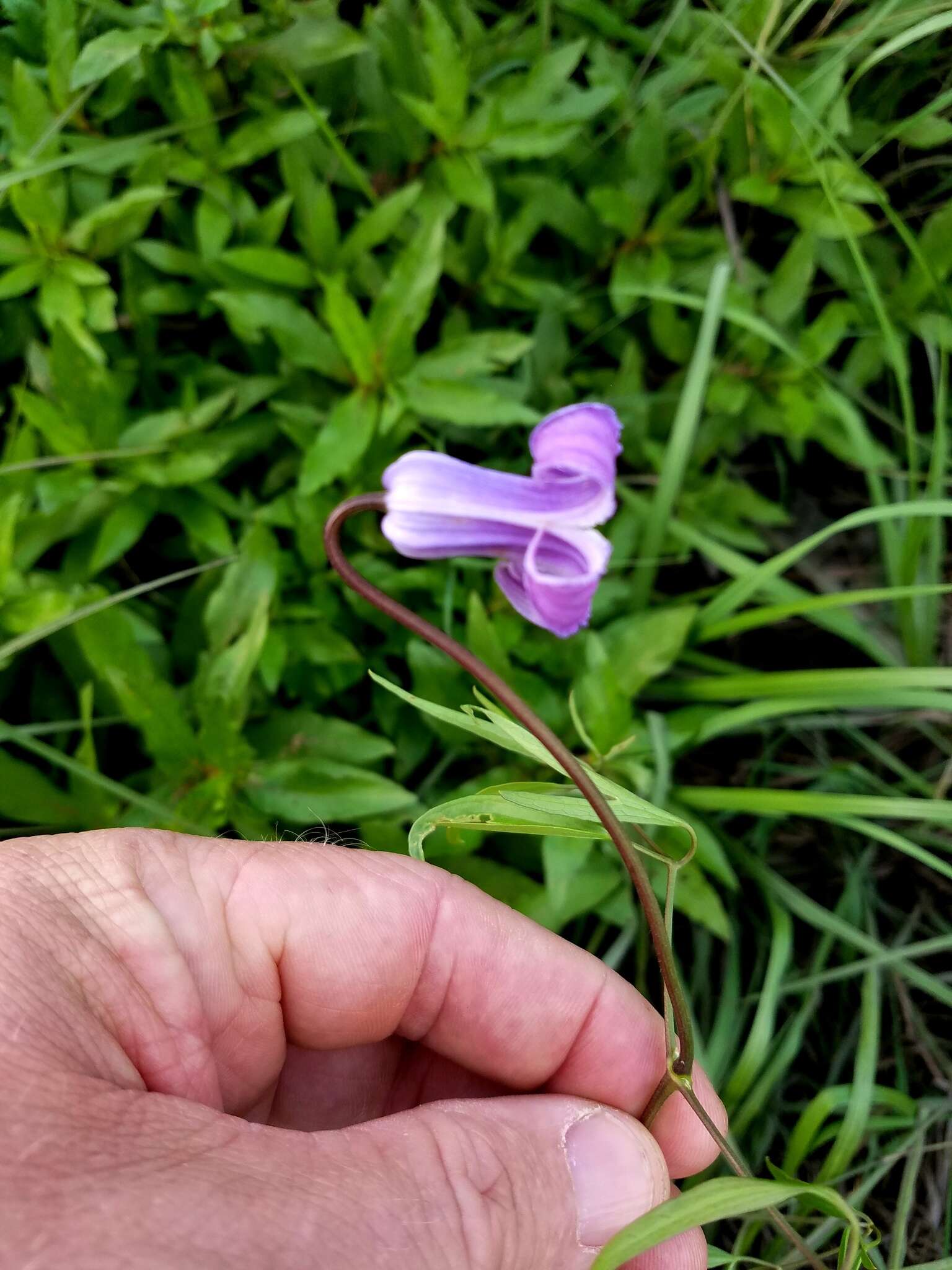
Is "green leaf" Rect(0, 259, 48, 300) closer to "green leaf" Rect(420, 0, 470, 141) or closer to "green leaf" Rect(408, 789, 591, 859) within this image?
"green leaf" Rect(420, 0, 470, 141)

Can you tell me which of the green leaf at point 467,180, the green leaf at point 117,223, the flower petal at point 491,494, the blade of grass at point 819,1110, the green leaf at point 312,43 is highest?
the green leaf at point 312,43

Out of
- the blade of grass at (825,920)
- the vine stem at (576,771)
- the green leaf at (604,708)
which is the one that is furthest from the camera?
the blade of grass at (825,920)

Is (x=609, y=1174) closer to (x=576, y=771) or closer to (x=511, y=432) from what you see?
(x=576, y=771)

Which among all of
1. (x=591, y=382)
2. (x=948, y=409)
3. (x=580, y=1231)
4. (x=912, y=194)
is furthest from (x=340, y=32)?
(x=580, y=1231)

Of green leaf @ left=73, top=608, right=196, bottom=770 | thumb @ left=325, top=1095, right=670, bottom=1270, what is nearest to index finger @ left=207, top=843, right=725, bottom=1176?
thumb @ left=325, top=1095, right=670, bottom=1270

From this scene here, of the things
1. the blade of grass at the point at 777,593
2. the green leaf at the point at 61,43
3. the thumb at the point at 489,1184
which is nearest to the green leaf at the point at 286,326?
the green leaf at the point at 61,43

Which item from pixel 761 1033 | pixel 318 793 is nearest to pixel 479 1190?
pixel 318 793

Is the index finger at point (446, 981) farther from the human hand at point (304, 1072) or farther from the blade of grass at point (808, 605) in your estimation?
the blade of grass at point (808, 605)
